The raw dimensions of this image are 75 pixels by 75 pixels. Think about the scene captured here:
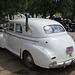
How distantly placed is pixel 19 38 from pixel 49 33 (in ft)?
4.04

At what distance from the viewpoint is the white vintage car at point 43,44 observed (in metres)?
3.72

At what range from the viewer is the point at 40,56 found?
3705 millimetres

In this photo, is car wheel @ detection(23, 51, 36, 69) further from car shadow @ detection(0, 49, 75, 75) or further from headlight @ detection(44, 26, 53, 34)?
headlight @ detection(44, 26, 53, 34)

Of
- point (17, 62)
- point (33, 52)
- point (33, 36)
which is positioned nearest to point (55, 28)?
point (33, 36)

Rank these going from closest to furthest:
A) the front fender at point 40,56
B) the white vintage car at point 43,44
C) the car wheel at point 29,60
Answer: the front fender at point 40,56
the white vintage car at point 43,44
the car wheel at point 29,60

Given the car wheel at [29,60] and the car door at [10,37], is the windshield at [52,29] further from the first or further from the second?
the car door at [10,37]

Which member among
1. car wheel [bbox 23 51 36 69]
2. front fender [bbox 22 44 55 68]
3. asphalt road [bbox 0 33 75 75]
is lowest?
asphalt road [bbox 0 33 75 75]

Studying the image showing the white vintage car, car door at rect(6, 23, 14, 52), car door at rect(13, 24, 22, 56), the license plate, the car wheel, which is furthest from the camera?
car door at rect(6, 23, 14, 52)

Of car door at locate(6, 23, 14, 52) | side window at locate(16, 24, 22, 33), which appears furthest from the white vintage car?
car door at locate(6, 23, 14, 52)

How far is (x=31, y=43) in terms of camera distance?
414 cm

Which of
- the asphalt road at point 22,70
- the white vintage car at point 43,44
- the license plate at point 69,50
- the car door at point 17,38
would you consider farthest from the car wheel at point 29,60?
the license plate at point 69,50

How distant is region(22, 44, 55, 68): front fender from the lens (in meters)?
3.61

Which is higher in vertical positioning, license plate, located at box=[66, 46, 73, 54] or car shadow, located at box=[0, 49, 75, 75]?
license plate, located at box=[66, 46, 73, 54]

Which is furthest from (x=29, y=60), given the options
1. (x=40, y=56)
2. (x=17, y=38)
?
(x=17, y=38)
